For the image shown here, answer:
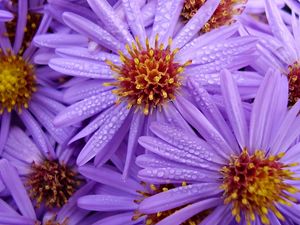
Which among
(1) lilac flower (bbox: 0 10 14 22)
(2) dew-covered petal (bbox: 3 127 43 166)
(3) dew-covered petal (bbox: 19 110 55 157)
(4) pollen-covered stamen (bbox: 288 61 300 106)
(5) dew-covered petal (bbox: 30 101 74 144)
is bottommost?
(2) dew-covered petal (bbox: 3 127 43 166)

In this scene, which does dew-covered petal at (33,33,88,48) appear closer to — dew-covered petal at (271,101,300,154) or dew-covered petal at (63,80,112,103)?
dew-covered petal at (63,80,112,103)

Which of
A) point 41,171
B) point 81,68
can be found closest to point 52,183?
point 41,171

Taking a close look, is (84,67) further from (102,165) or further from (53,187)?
(53,187)

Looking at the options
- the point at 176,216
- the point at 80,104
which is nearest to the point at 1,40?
the point at 80,104

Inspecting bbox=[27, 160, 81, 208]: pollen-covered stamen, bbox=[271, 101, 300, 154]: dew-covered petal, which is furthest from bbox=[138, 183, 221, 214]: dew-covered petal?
bbox=[27, 160, 81, 208]: pollen-covered stamen

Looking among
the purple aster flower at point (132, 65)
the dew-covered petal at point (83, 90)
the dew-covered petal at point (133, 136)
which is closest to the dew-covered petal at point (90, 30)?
the purple aster flower at point (132, 65)

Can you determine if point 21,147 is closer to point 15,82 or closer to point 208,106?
point 15,82
